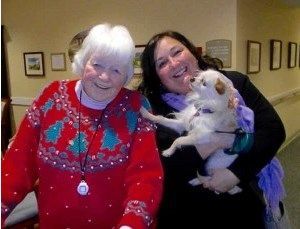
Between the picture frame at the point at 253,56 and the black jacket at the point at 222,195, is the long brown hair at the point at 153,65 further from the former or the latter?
the picture frame at the point at 253,56

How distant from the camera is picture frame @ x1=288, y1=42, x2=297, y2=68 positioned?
19.0 feet

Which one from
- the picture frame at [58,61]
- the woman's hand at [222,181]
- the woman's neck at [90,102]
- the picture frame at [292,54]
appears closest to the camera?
the woman's neck at [90,102]

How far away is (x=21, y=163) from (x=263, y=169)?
3.17 feet

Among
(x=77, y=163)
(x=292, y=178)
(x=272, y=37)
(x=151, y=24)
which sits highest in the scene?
(x=151, y=24)

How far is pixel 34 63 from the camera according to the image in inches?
202

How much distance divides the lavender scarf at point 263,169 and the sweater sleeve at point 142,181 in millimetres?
359

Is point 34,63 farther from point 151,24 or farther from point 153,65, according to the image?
point 153,65

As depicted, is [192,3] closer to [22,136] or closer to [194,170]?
[194,170]

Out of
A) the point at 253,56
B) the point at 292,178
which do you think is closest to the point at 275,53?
the point at 253,56

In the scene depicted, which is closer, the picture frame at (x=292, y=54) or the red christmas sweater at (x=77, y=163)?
the red christmas sweater at (x=77, y=163)

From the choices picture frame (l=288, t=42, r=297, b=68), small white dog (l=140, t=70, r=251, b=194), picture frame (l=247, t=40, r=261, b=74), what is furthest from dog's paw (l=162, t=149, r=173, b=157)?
picture frame (l=288, t=42, r=297, b=68)

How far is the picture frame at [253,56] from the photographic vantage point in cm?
406

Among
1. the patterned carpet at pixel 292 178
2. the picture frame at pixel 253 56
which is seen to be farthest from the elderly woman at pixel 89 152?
the picture frame at pixel 253 56

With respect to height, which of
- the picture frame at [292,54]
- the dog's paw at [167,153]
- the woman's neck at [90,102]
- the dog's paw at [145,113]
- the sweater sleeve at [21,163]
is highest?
the woman's neck at [90,102]
